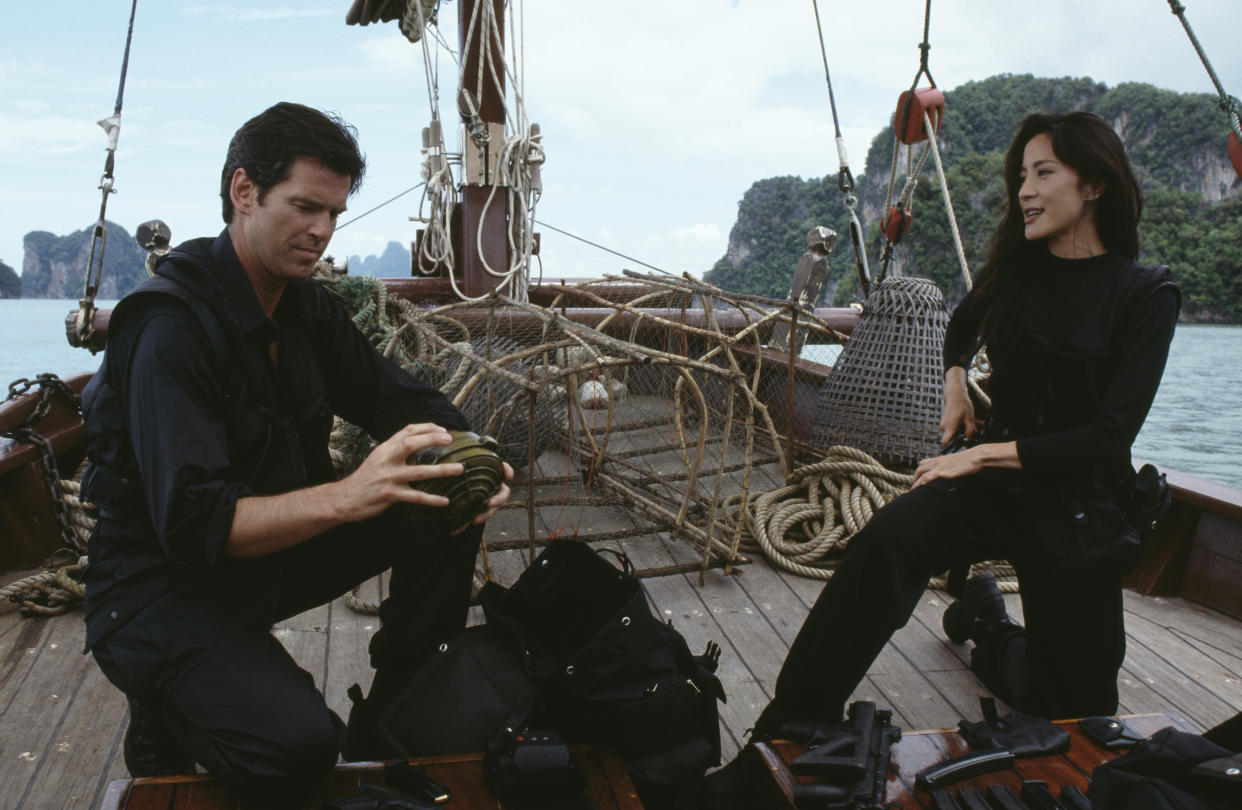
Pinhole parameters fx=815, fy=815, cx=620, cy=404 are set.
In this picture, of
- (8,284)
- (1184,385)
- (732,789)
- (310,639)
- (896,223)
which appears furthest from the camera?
(1184,385)

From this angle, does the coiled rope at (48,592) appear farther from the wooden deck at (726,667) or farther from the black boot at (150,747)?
the black boot at (150,747)

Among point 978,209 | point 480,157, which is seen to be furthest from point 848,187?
point 978,209

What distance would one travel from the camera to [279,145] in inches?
62.2

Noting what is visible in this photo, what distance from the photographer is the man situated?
54.6 inches

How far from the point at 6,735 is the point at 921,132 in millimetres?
4619

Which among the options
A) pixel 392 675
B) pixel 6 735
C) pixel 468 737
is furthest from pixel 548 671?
pixel 6 735

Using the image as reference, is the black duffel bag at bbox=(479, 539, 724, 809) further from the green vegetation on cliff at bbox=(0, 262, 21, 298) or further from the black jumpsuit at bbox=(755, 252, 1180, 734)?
the green vegetation on cliff at bbox=(0, 262, 21, 298)

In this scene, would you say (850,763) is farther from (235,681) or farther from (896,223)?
(896,223)

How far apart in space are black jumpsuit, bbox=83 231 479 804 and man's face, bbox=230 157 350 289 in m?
0.05

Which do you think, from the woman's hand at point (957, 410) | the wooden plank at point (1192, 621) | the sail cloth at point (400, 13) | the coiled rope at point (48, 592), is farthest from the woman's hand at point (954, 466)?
the sail cloth at point (400, 13)

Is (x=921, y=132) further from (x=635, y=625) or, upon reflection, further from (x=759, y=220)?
(x=759, y=220)

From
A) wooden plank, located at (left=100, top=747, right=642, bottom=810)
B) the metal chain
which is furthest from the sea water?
wooden plank, located at (left=100, top=747, right=642, bottom=810)

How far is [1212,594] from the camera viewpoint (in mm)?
2959

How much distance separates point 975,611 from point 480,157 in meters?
4.13
